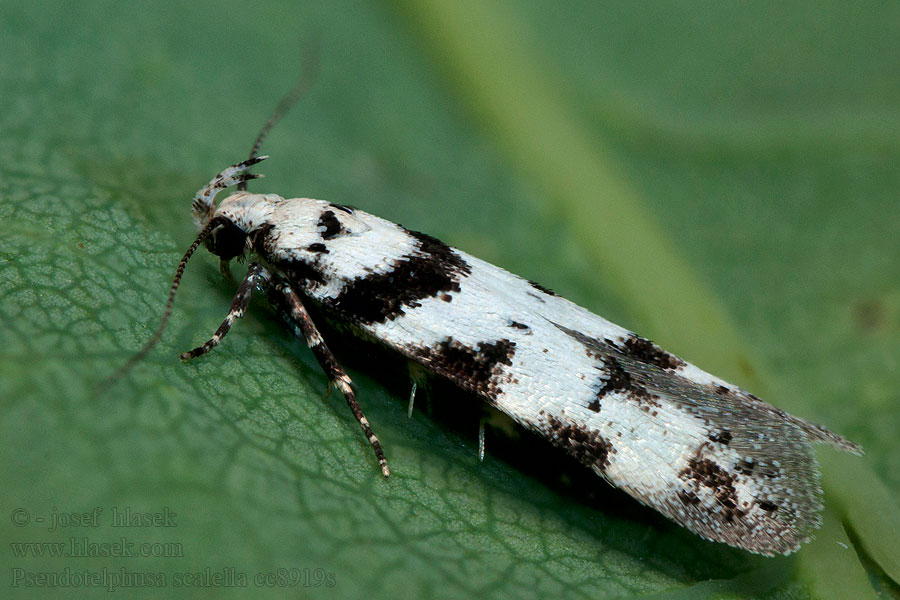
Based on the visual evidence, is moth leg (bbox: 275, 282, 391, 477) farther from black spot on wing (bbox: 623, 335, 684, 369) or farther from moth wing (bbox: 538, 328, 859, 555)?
black spot on wing (bbox: 623, 335, 684, 369)

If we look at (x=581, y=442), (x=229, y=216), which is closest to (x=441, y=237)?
(x=229, y=216)

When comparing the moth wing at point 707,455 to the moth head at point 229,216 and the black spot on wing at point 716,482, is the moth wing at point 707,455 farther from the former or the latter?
the moth head at point 229,216

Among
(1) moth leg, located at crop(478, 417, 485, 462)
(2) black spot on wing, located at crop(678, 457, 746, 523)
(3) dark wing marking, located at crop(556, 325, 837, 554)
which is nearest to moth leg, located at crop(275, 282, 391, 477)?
(1) moth leg, located at crop(478, 417, 485, 462)

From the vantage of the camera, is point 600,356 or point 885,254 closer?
point 600,356

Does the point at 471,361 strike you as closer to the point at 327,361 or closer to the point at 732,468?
the point at 327,361

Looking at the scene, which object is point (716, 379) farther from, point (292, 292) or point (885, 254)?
point (292, 292)

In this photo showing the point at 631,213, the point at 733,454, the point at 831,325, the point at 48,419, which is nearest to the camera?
the point at 48,419

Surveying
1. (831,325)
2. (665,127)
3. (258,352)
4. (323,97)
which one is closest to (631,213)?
(665,127)
